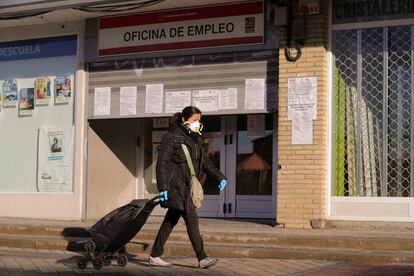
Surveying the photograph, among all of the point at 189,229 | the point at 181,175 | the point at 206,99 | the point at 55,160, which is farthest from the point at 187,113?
the point at 55,160

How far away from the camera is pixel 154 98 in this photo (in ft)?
42.0

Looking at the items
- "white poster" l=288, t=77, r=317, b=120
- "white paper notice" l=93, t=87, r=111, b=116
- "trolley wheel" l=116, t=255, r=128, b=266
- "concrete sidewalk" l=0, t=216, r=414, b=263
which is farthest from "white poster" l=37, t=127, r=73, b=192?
"trolley wheel" l=116, t=255, r=128, b=266

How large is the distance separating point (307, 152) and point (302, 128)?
0.39m

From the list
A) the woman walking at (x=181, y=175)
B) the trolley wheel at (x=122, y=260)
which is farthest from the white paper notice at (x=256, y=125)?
the trolley wheel at (x=122, y=260)

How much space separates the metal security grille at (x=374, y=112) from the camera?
433 inches

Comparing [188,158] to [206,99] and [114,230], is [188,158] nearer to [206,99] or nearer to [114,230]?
[114,230]

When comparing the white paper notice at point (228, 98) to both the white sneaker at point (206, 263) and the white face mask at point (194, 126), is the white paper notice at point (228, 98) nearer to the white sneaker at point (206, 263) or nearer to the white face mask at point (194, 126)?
the white face mask at point (194, 126)

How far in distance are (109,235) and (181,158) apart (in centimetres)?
123

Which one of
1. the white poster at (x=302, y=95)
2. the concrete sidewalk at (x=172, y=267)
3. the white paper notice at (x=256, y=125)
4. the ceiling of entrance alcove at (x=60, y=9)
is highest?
the ceiling of entrance alcove at (x=60, y=9)

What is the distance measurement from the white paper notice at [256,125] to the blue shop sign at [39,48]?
361 centimetres

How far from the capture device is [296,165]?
11.2 m

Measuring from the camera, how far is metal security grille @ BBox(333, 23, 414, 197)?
1099 centimetres

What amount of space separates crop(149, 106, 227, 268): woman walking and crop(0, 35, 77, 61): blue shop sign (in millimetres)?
5872

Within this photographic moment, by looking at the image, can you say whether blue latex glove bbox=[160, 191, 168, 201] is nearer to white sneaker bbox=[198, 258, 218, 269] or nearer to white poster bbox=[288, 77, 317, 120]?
white sneaker bbox=[198, 258, 218, 269]
